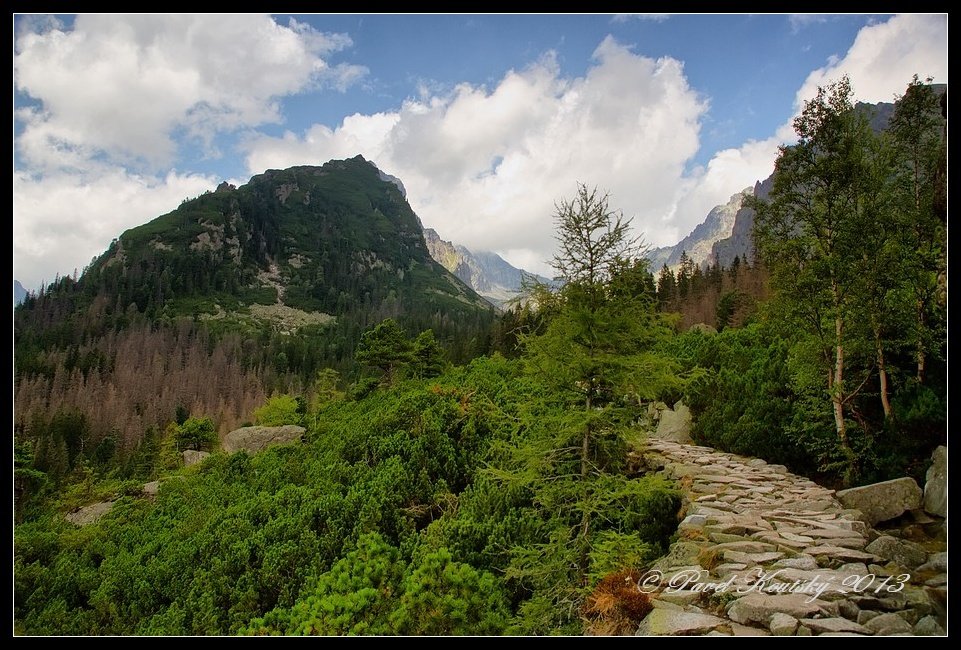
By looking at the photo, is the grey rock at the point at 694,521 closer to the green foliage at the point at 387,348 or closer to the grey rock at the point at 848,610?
the grey rock at the point at 848,610

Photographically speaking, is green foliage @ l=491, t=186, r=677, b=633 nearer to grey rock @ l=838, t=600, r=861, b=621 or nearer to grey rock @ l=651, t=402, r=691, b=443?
grey rock @ l=838, t=600, r=861, b=621

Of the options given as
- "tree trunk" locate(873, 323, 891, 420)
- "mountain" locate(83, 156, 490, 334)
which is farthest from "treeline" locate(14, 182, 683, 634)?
"mountain" locate(83, 156, 490, 334)

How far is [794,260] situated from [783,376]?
11.0 ft

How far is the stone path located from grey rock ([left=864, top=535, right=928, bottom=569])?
11 millimetres

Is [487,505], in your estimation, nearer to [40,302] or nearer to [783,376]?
[783,376]

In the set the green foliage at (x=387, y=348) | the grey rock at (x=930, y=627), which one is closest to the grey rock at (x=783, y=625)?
the grey rock at (x=930, y=627)

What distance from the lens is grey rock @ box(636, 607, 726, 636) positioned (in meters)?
4.48

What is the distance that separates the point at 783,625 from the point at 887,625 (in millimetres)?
994

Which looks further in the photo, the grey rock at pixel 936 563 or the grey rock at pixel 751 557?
the grey rock at pixel 751 557

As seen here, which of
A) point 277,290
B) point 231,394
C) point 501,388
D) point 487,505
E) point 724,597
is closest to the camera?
point 724,597

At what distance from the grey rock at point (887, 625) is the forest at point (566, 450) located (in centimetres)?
214

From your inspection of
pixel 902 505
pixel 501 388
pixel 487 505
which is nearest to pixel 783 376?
pixel 902 505

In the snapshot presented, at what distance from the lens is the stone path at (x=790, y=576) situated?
440 cm

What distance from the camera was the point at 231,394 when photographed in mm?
97062
